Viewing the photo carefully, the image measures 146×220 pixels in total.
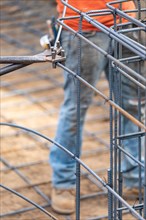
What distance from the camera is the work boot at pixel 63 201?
3070 mm

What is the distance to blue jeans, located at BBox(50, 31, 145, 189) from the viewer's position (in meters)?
2.86

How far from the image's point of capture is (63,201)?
3061 millimetres

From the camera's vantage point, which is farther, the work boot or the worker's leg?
the work boot

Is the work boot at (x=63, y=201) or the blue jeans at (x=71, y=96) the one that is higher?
the blue jeans at (x=71, y=96)

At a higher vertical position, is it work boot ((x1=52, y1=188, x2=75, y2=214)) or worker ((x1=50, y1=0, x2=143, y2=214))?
worker ((x1=50, y1=0, x2=143, y2=214))

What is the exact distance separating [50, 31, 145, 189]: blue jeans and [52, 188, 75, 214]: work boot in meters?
0.02

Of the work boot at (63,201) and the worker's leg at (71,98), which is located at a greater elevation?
the worker's leg at (71,98)

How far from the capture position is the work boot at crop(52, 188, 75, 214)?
3070 mm

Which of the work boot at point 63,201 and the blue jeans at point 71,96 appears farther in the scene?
the work boot at point 63,201

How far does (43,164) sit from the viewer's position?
3605 mm

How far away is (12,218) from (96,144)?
94cm

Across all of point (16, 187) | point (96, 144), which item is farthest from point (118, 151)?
point (96, 144)

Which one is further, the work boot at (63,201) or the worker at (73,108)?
the work boot at (63,201)

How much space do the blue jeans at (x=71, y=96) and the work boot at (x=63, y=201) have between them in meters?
0.02
